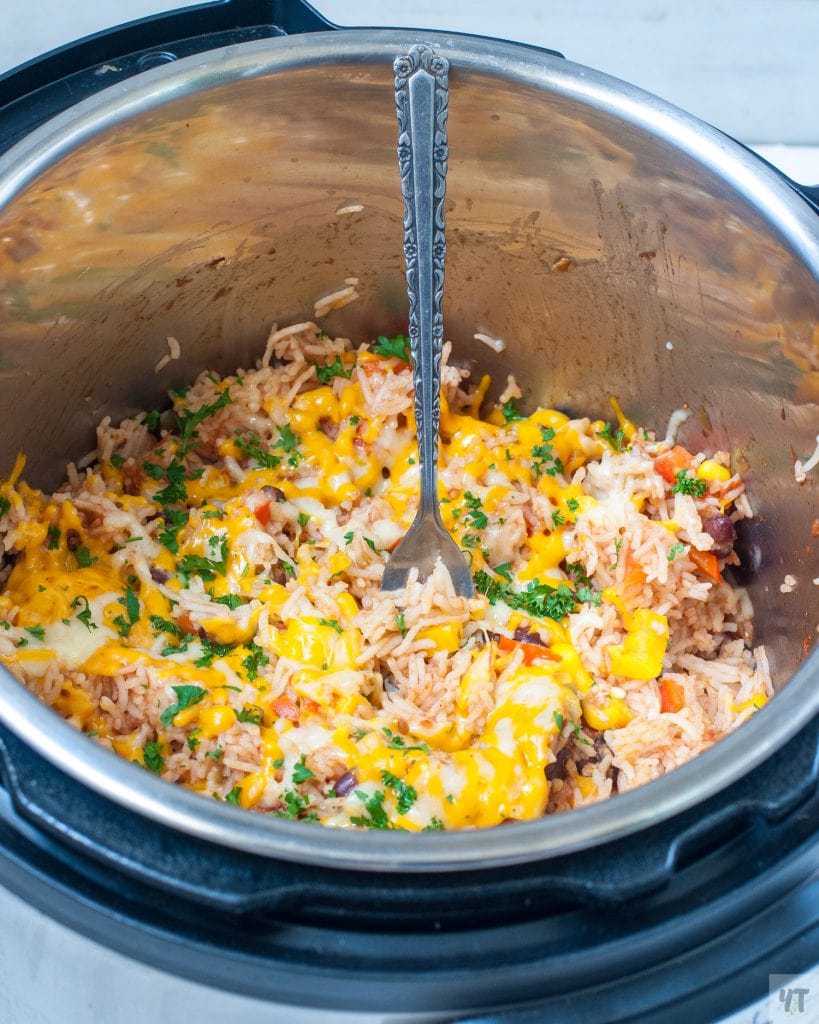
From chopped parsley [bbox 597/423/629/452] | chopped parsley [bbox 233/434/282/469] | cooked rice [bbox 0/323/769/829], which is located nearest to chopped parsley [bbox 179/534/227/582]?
cooked rice [bbox 0/323/769/829]

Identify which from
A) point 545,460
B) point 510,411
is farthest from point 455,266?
point 545,460

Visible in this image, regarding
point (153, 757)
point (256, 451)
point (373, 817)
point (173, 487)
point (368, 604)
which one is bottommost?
point (373, 817)

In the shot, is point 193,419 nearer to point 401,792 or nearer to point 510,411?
point 510,411

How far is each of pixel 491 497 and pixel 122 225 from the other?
0.92m

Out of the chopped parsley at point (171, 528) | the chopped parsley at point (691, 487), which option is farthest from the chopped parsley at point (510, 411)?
the chopped parsley at point (171, 528)

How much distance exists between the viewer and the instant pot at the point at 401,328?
4.09 feet

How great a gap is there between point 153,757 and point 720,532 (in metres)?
1.15

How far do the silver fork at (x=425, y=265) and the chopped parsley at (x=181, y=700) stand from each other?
0.45 meters

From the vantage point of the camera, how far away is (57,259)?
203cm

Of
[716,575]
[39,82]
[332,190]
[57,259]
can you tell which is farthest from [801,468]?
[39,82]

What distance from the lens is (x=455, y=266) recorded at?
2383 millimetres

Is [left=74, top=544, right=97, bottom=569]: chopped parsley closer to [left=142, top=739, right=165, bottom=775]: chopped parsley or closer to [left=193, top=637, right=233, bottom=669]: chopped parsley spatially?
[left=193, top=637, right=233, bottom=669]: chopped parsley

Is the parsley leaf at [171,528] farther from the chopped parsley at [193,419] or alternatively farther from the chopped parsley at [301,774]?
the chopped parsley at [301,774]

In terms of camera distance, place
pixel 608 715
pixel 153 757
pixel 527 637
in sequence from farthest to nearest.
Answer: pixel 527 637, pixel 608 715, pixel 153 757
